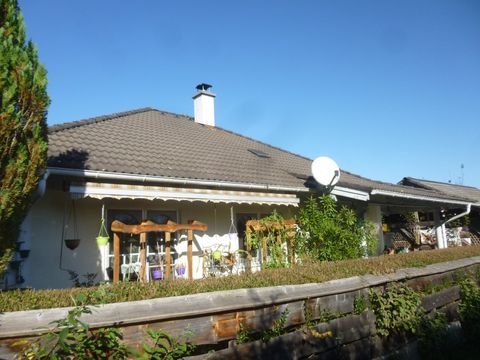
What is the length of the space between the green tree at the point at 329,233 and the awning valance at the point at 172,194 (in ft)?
2.58

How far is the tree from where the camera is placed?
4.11m

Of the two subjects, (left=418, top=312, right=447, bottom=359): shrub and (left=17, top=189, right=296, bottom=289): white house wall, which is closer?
(left=418, top=312, right=447, bottom=359): shrub

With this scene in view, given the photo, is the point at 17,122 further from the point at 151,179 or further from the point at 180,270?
the point at 180,270

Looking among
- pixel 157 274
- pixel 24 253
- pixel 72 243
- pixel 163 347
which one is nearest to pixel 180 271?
pixel 157 274

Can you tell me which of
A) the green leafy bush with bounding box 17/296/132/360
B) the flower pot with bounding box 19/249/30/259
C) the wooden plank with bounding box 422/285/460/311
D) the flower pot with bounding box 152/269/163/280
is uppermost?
the flower pot with bounding box 19/249/30/259

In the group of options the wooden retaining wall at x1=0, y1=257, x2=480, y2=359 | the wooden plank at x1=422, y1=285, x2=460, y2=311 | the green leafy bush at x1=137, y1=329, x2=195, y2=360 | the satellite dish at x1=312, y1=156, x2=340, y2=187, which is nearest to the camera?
the wooden retaining wall at x1=0, y1=257, x2=480, y2=359

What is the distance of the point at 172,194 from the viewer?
8.62 m

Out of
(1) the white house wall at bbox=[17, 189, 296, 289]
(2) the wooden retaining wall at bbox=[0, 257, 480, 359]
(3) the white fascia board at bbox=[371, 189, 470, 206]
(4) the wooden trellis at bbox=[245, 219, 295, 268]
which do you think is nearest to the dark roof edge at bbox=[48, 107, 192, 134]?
(1) the white house wall at bbox=[17, 189, 296, 289]

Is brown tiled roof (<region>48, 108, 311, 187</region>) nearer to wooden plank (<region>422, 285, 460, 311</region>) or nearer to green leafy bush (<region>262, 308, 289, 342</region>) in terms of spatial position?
green leafy bush (<region>262, 308, 289, 342</region>)

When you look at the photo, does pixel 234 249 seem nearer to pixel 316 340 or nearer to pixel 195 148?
pixel 195 148

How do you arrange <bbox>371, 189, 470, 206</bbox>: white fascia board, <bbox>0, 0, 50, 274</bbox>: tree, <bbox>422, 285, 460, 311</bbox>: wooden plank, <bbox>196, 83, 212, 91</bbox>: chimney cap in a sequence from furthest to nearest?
<bbox>196, 83, 212, 91</bbox>: chimney cap < <bbox>371, 189, 470, 206</bbox>: white fascia board < <bbox>422, 285, 460, 311</bbox>: wooden plank < <bbox>0, 0, 50, 274</bbox>: tree

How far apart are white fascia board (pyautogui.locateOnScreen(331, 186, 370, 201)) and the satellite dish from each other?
482mm

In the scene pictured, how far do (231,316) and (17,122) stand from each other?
3.16 metres

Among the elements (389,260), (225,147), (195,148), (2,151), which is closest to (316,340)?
(389,260)
